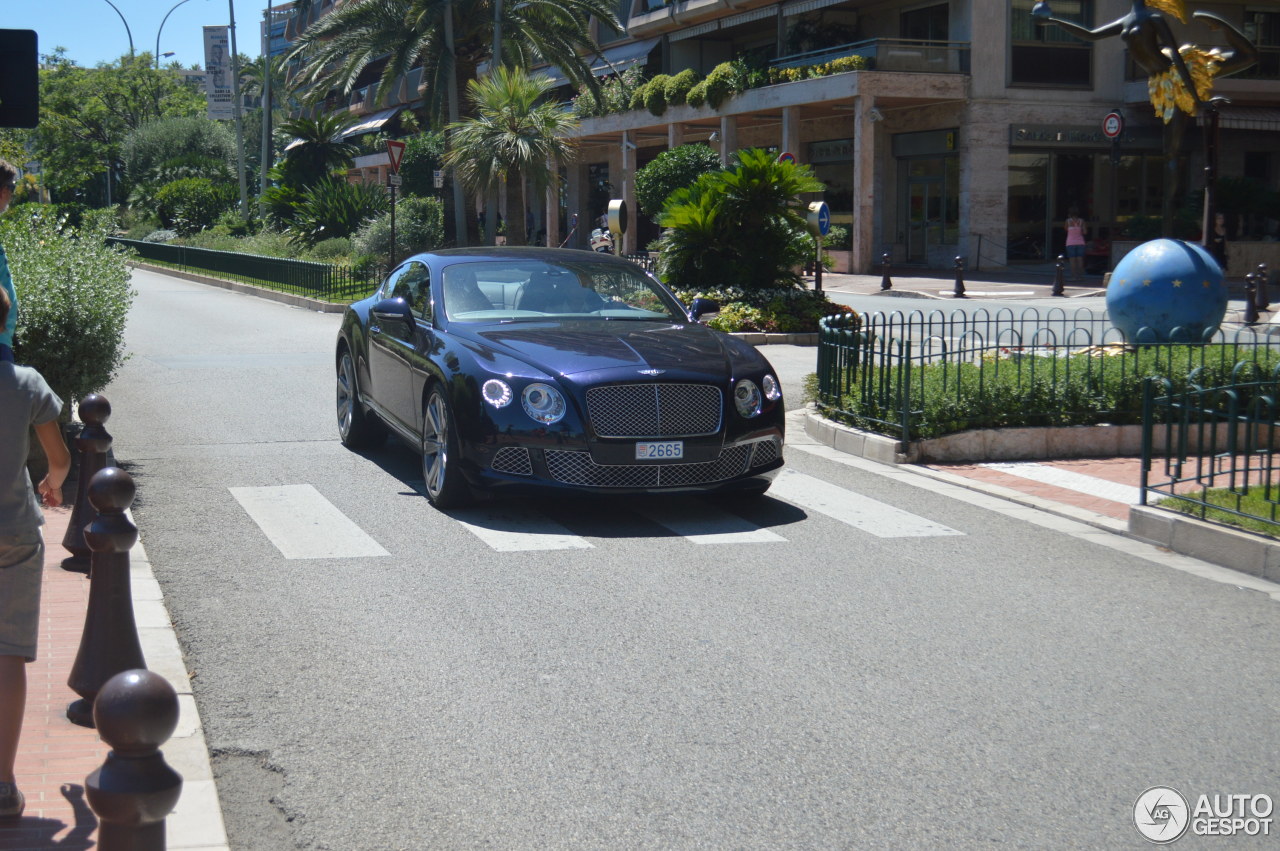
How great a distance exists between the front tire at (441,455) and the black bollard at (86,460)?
2261 mm

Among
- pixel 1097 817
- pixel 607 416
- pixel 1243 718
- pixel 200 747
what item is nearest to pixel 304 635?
pixel 200 747

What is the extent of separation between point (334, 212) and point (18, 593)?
39.6 m

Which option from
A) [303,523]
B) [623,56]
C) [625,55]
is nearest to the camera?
[303,523]

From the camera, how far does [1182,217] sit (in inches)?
1305

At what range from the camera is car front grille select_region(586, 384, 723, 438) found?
8.12m

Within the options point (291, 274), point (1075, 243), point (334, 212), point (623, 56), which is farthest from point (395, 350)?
point (623, 56)

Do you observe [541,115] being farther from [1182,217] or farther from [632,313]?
[632,313]

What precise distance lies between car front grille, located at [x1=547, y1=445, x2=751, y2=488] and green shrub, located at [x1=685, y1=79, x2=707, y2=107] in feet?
119

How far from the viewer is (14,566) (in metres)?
3.91

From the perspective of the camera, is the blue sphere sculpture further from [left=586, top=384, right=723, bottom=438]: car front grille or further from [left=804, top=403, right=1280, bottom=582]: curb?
[left=586, top=384, right=723, bottom=438]: car front grille

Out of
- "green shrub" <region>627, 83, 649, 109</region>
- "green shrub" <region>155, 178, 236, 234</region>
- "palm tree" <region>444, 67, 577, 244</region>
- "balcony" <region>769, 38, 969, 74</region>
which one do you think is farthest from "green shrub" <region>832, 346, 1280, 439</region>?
"green shrub" <region>155, 178, 236, 234</region>

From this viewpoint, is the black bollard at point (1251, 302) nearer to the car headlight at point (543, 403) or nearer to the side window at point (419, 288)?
the side window at point (419, 288)

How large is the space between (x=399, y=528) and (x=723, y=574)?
212 cm

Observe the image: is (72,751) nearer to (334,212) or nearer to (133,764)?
(133,764)
